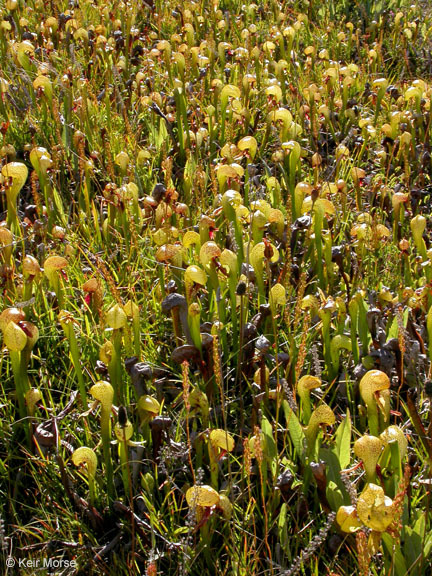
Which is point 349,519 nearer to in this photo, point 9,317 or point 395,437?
point 395,437

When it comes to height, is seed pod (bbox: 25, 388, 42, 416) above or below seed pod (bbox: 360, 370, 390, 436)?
below

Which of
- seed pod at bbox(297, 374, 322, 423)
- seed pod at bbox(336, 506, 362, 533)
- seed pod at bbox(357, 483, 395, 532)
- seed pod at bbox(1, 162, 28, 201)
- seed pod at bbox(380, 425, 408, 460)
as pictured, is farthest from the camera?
seed pod at bbox(1, 162, 28, 201)

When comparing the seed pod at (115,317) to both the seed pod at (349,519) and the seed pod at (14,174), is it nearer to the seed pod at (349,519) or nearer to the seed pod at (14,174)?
the seed pod at (349,519)

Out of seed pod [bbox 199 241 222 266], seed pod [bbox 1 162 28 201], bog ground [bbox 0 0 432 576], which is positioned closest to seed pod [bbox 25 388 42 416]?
bog ground [bbox 0 0 432 576]

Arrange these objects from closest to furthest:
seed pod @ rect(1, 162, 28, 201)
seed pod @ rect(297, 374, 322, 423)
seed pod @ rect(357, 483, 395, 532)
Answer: seed pod @ rect(357, 483, 395, 532)
seed pod @ rect(297, 374, 322, 423)
seed pod @ rect(1, 162, 28, 201)

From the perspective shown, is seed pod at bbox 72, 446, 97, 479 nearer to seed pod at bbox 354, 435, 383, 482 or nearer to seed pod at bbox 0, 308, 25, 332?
seed pod at bbox 0, 308, 25, 332

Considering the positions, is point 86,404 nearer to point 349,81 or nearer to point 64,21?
point 349,81

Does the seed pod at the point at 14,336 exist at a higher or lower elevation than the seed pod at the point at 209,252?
lower

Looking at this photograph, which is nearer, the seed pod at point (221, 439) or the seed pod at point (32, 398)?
the seed pod at point (221, 439)

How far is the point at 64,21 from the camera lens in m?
4.29

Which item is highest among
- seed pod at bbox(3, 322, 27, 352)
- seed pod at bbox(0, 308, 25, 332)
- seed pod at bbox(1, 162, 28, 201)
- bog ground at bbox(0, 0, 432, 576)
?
seed pod at bbox(1, 162, 28, 201)

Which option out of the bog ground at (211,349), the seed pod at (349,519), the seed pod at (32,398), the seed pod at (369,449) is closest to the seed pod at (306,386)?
the bog ground at (211,349)

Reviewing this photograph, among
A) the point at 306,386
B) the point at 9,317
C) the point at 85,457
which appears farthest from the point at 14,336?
the point at 306,386


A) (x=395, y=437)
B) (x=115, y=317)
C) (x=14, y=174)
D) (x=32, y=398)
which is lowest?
(x=32, y=398)
